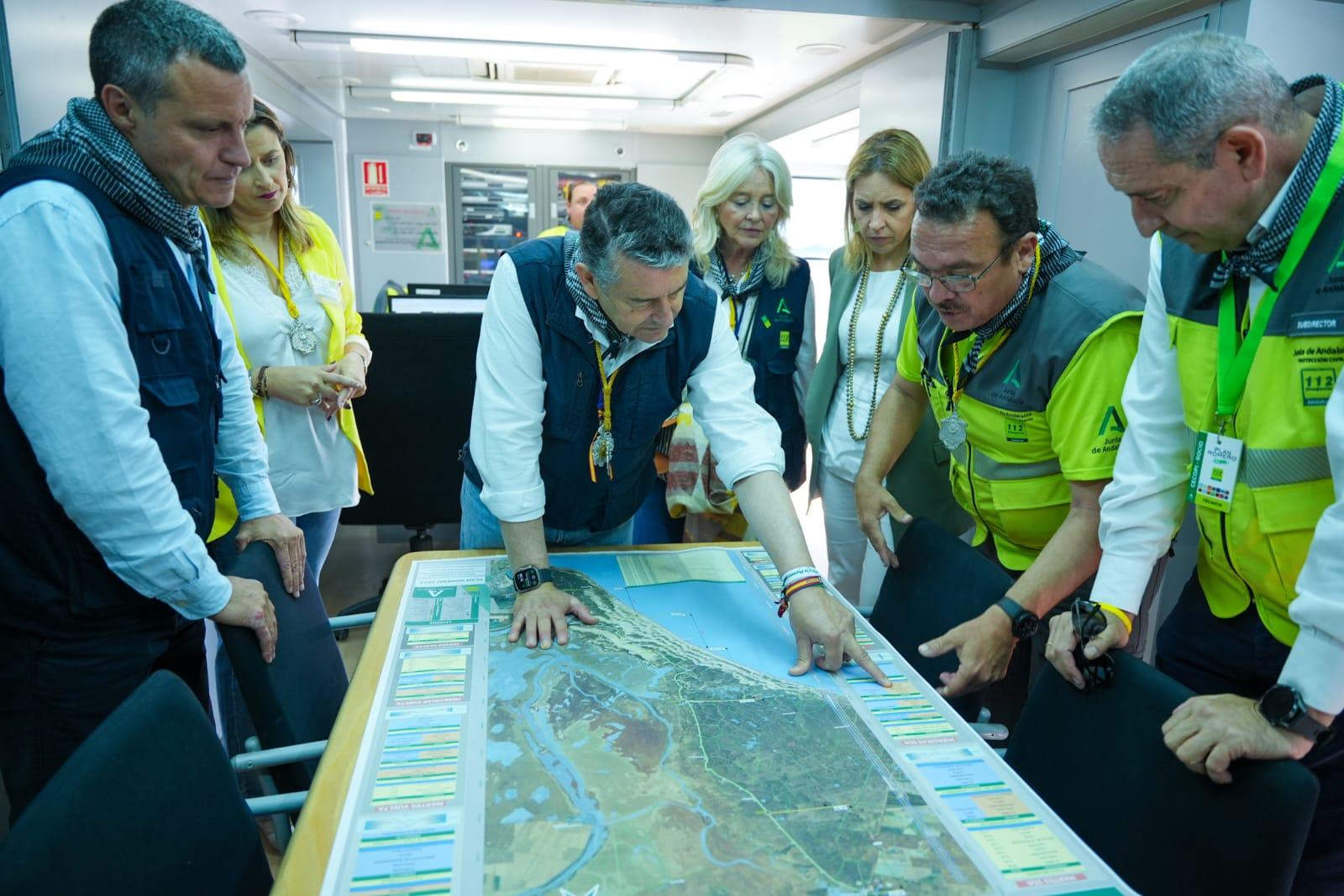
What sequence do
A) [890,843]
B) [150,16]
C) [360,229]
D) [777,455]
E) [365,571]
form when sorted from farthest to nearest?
[360,229] → [365,571] → [777,455] → [150,16] → [890,843]

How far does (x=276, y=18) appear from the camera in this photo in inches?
145

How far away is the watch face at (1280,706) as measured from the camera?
972mm

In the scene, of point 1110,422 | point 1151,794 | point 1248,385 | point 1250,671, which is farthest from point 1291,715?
point 1110,422

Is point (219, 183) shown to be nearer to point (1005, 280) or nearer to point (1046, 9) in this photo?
point (1005, 280)

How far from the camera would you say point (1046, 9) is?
8.79 feet

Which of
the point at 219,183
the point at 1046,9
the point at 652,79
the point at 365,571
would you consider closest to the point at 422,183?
the point at 652,79

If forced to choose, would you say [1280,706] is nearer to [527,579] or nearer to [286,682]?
[527,579]

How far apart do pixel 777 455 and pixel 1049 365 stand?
503 millimetres

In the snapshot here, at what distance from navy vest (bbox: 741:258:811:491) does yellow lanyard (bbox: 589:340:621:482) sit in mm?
767

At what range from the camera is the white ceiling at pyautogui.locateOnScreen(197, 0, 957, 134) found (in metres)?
3.42

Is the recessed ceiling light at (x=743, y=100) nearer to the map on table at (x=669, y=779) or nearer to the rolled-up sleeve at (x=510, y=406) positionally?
the rolled-up sleeve at (x=510, y=406)

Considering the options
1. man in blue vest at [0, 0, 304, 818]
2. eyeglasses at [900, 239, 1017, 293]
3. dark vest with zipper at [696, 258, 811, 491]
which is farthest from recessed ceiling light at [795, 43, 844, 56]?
man in blue vest at [0, 0, 304, 818]

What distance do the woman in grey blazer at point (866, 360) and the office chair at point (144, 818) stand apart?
1498 mm

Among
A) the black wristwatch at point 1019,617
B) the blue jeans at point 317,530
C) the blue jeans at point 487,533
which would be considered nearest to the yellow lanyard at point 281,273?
the blue jeans at point 317,530
